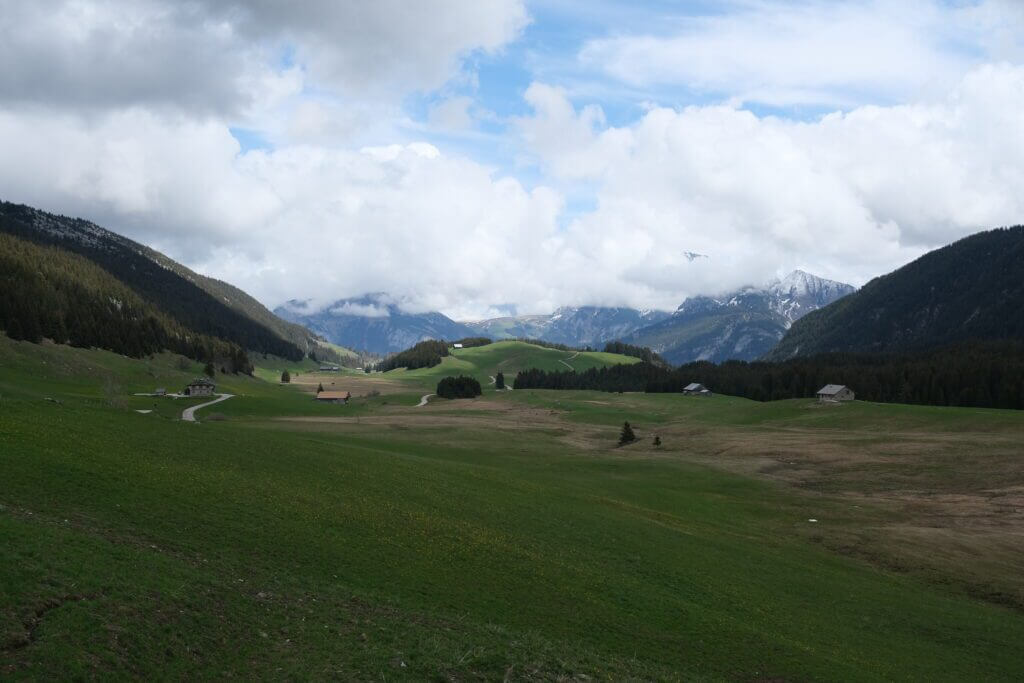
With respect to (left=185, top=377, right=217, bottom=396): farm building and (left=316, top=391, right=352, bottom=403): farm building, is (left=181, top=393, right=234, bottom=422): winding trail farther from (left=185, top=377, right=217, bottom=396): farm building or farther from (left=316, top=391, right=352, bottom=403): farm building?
(left=316, top=391, right=352, bottom=403): farm building

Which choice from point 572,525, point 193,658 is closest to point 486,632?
point 193,658

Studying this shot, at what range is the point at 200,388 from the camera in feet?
501

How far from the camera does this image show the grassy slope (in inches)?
714

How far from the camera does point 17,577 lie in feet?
57.4

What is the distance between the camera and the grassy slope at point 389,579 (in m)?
18.1

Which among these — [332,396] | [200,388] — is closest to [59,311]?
[200,388]

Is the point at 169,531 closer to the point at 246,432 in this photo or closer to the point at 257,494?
the point at 257,494

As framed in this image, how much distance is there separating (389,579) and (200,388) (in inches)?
5660

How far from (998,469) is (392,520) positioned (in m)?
77.8

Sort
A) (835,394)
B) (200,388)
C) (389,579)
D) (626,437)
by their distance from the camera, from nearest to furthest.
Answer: (389,579) → (626,437) → (200,388) → (835,394)

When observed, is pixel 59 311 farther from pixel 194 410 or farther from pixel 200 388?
pixel 194 410

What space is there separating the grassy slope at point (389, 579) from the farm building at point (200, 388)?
111 metres

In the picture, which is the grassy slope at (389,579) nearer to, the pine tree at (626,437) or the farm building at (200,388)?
the pine tree at (626,437)

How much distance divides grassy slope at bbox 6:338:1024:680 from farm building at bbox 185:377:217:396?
4372 inches
